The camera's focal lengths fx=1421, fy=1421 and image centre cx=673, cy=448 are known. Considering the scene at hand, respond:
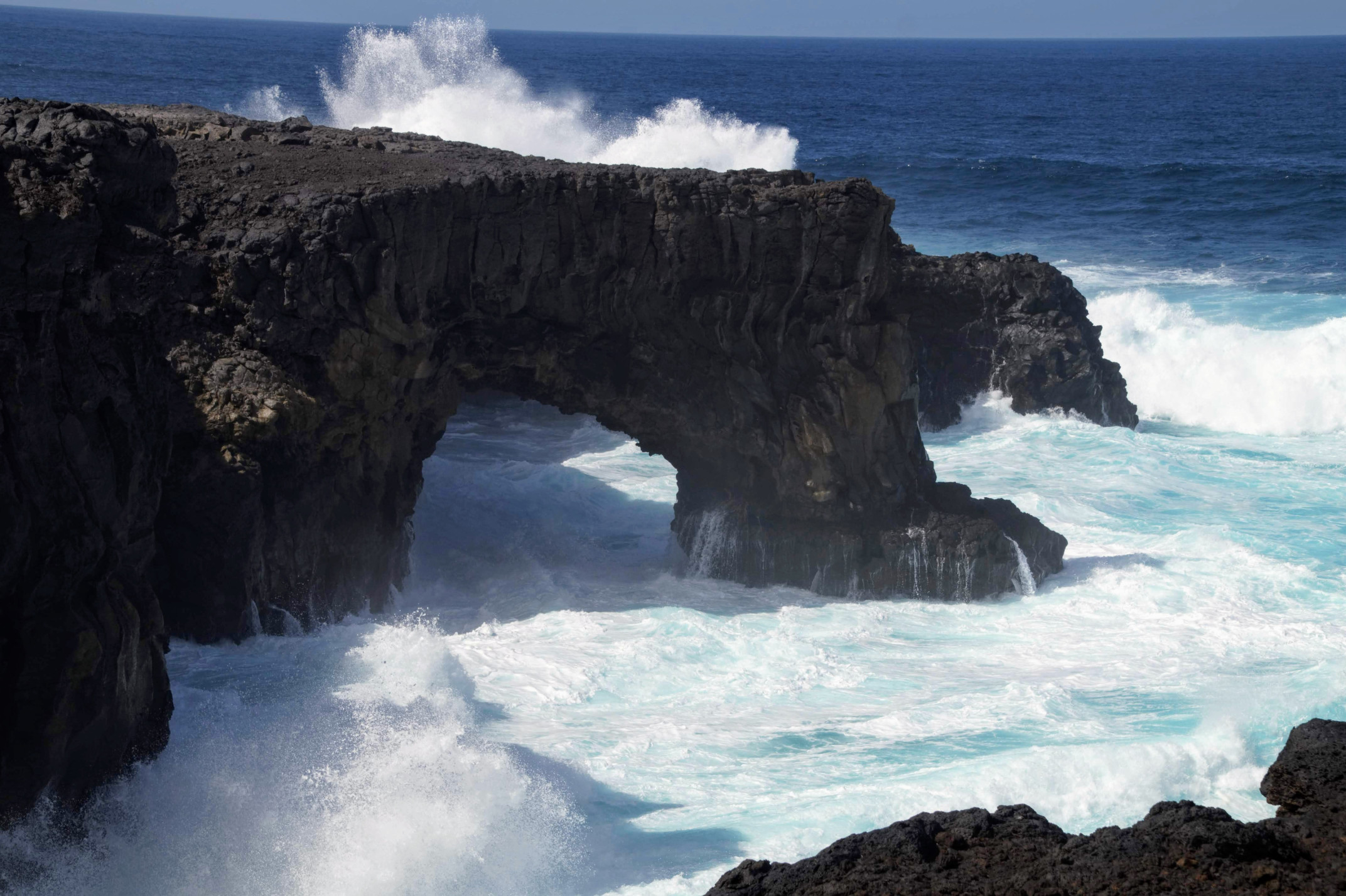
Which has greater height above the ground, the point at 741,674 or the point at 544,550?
the point at 741,674

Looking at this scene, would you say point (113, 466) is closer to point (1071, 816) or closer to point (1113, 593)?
point (1071, 816)

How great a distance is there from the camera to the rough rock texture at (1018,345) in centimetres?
2805

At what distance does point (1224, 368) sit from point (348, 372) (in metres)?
21.9

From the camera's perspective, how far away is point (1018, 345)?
28.5 m

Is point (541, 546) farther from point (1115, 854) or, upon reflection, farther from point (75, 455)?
point (1115, 854)

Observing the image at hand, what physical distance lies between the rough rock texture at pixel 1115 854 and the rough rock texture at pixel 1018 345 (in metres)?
20.3

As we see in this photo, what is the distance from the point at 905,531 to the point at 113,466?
10728 millimetres

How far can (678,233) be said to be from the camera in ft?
57.1

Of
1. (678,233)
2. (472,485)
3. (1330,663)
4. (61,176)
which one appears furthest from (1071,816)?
(472,485)

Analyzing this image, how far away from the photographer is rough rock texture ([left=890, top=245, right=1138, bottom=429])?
92.0 feet

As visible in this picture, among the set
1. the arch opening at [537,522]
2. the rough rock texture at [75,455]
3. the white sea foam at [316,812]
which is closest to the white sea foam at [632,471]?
the arch opening at [537,522]

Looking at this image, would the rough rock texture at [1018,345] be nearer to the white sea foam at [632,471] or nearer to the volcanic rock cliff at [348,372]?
the white sea foam at [632,471]

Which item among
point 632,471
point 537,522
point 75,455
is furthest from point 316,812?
point 632,471

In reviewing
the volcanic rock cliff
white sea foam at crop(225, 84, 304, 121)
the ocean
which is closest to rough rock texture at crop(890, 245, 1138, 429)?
the ocean
